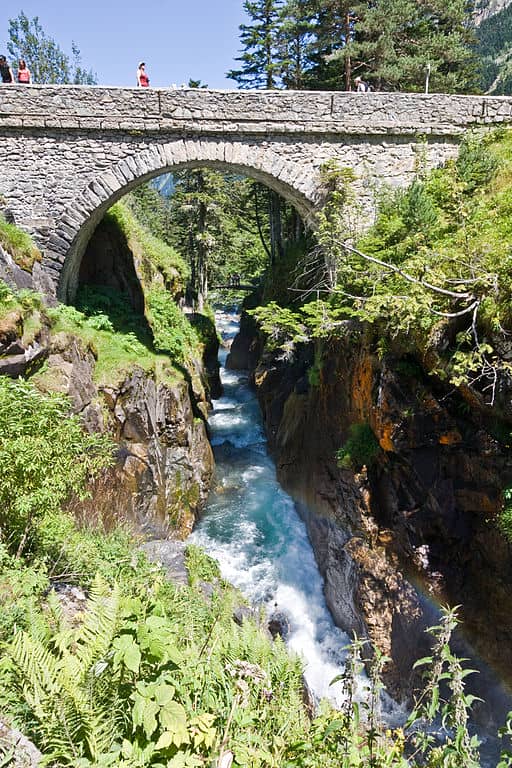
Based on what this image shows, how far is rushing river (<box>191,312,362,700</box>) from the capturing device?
845 cm

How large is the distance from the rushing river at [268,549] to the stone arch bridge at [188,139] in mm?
6993

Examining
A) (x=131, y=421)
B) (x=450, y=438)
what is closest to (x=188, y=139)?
(x=131, y=421)

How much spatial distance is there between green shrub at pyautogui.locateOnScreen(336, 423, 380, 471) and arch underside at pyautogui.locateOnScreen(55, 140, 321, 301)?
20.4 ft

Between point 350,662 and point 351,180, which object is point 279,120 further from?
point 350,662

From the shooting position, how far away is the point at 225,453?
14125mm

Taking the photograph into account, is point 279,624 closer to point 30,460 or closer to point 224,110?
point 30,460

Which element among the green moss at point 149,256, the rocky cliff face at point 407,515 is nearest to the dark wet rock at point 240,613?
the rocky cliff face at point 407,515

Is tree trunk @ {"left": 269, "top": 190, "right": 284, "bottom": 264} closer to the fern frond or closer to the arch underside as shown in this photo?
the arch underside

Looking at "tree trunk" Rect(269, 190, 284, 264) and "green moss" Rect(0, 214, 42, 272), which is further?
"tree trunk" Rect(269, 190, 284, 264)

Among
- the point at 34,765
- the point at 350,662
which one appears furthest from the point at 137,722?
the point at 350,662

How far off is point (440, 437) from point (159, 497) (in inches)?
248

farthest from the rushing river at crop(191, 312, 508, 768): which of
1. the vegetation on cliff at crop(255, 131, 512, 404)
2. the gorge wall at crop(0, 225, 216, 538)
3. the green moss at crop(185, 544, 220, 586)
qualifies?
the vegetation on cliff at crop(255, 131, 512, 404)

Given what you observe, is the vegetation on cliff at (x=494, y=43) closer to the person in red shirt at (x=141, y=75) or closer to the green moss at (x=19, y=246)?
the person in red shirt at (x=141, y=75)

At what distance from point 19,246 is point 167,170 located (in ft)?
13.0
